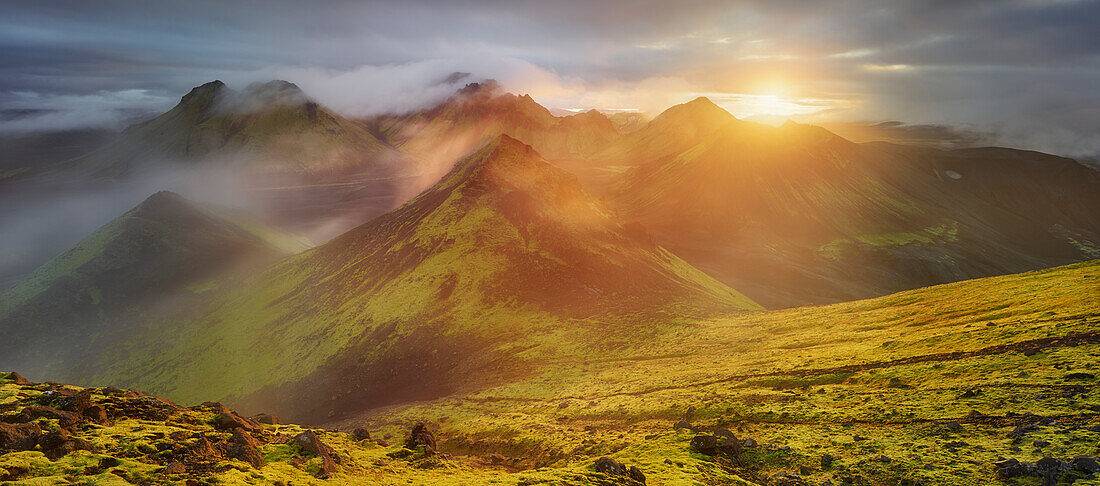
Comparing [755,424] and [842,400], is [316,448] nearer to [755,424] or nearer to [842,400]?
[755,424]

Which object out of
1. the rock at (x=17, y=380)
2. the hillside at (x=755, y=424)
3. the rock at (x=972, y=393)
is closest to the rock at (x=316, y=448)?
the hillside at (x=755, y=424)

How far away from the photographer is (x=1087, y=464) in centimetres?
2214

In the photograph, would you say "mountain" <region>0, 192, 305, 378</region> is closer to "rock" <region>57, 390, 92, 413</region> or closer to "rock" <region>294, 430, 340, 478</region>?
"rock" <region>57, 390, 92, 413</region>

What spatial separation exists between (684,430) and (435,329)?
73100 mm

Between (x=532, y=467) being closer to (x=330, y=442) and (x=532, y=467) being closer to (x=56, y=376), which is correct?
(x=330, y=442)

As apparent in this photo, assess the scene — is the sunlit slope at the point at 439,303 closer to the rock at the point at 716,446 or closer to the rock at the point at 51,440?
the rock at the point at 716,446

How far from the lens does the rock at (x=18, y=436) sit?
1936 cm

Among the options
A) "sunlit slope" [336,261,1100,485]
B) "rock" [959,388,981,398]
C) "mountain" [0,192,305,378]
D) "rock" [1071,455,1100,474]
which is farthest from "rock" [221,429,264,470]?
"mountain" [0,192,305,378]

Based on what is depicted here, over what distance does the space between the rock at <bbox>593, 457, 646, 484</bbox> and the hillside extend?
0.16 metres

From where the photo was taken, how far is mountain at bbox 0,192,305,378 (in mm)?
149625

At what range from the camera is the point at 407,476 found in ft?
96.0

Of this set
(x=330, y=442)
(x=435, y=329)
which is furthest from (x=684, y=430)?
(x=435, y=329)

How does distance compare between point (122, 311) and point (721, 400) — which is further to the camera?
point (122, 311)

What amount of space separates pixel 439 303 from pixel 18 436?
89256mm
